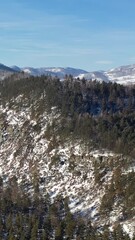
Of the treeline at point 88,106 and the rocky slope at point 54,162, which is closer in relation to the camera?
the rocky slope at point 54,162

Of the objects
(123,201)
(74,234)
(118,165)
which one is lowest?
(74,234)

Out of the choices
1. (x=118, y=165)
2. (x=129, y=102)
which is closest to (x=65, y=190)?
(x=118, y=165)

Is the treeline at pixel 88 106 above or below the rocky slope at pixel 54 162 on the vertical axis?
above

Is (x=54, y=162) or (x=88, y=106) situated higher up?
(x=88, y=106)

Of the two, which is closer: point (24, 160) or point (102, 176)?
point (102, 176)

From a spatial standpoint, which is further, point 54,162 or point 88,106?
point 88,106

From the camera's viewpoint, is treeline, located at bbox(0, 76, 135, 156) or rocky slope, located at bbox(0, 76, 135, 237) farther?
treeline, located at bbox(0, 76, 135, 156)

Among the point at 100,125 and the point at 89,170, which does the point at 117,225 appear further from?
the point at 100,125

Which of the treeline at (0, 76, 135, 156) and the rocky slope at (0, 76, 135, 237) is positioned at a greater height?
the treeline at (0, 76, 135, 156)
